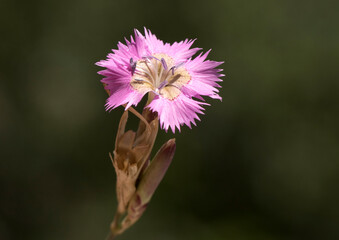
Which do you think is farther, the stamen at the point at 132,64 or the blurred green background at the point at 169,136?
the blurred green background at the point at 169,136

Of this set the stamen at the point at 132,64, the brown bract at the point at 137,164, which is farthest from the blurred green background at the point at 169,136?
the stamen at the point at 132,64

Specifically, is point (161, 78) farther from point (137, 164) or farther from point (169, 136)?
point (169, 136)

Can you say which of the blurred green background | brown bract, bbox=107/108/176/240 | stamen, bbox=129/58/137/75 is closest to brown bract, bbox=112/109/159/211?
brown bract, bbox=107/108/176/240

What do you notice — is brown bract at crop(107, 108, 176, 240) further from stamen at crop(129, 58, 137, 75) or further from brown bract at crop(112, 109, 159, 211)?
stamen at crop(129, 58, 137, 75)

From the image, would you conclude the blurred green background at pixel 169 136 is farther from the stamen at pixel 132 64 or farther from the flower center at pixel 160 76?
the stamen at pixel 132 64
